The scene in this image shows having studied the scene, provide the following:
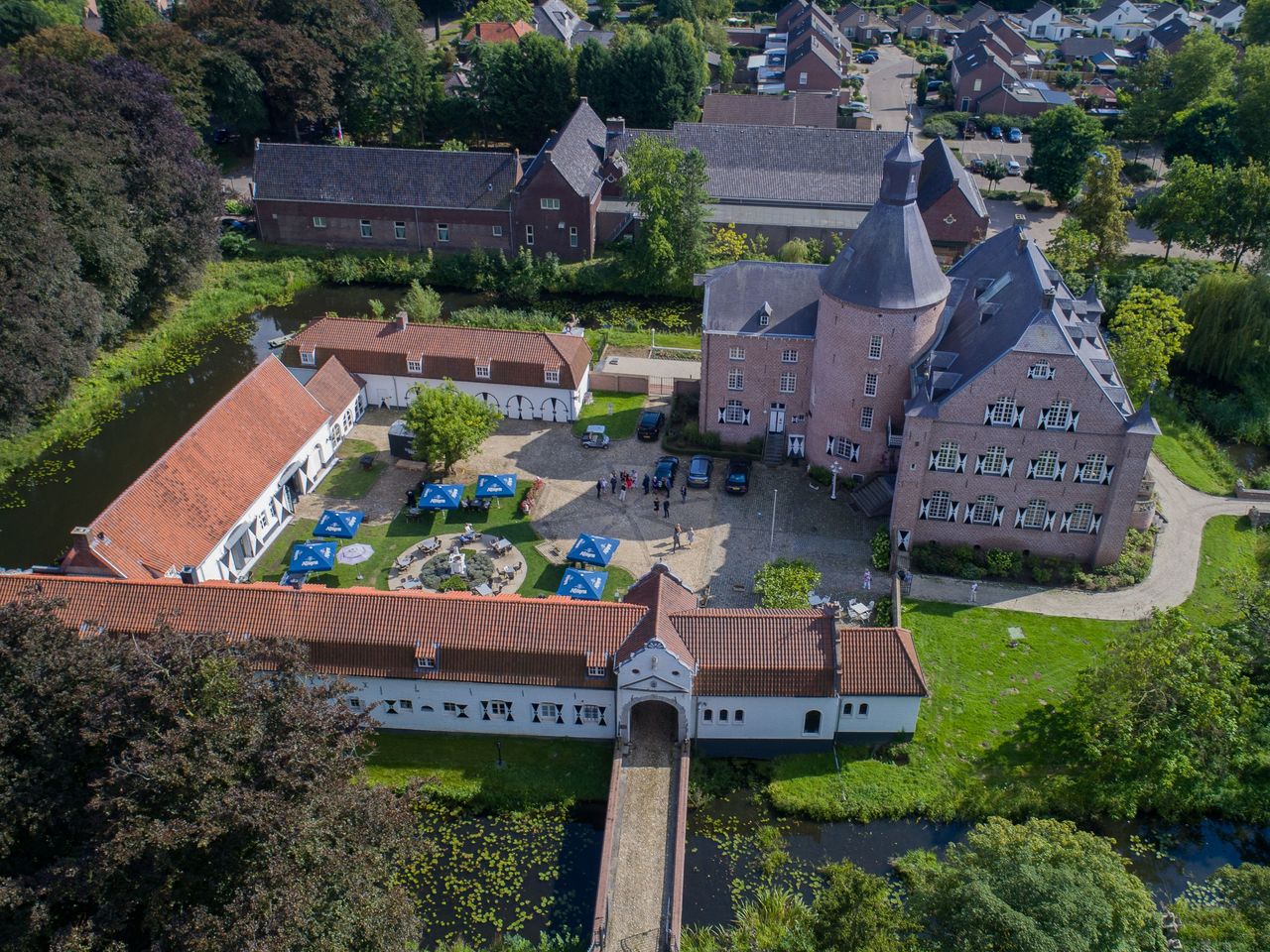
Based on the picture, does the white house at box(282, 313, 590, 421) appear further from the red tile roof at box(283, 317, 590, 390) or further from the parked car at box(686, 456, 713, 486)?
the parked car at box(686, 456, 713, 486)

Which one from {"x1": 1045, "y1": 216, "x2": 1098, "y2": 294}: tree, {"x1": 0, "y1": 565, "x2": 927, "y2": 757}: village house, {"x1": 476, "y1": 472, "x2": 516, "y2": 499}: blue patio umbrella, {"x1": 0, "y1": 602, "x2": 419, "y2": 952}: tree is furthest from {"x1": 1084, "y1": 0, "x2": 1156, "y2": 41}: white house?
{"x1": 0, "y1": 602, "x2": 419, "y2": 952}: tree

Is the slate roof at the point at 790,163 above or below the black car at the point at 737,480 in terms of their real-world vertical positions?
above

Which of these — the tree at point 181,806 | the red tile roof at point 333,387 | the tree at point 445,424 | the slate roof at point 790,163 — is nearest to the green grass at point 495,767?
the tree at point 181,806

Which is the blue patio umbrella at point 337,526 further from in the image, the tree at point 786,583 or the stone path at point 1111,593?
the stone path at point 1111,593

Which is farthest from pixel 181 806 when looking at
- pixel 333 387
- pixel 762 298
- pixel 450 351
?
pixel 762 298

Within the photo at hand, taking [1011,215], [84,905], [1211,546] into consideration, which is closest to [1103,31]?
[1011,215]

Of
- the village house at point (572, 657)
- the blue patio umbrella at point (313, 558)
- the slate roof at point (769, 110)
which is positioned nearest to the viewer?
the village house at point (572, 657)

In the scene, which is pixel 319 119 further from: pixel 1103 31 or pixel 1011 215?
pixel 1103 31
